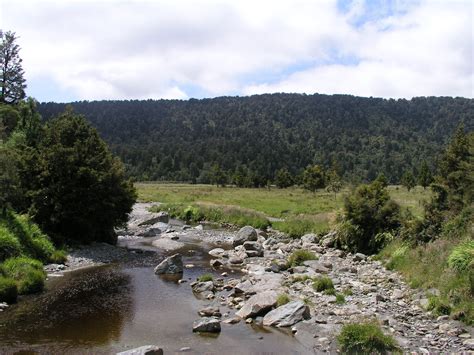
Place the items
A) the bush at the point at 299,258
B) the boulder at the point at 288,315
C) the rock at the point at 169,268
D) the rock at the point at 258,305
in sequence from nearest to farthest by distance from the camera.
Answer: the boulder at the point at 288,315 < the rock at the point at 258,305 < the rock at the point at 169,268 < the bush at the point at 299,258

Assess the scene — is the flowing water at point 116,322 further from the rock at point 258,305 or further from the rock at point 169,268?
the rock at point 169,268

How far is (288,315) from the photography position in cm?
1980

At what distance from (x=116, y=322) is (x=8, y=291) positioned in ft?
20.2

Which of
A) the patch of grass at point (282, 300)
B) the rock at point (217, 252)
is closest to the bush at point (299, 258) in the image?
the rock at point (217, 252)

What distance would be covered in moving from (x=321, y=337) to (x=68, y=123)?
94.0ft

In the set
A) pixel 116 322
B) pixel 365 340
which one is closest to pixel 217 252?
pixel 116 322

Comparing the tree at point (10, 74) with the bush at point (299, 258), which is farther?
the tree at point (10, 74)

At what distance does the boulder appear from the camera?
19.5m

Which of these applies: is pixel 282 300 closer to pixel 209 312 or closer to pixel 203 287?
pixel 209 312

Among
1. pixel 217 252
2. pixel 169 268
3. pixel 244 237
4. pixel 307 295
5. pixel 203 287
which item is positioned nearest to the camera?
pixel 307 295

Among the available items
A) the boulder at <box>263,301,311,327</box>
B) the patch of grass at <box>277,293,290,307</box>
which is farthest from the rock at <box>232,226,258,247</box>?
the boulder at <box>263,301,311,327</box>

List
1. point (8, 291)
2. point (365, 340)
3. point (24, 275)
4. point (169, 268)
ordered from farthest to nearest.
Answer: point (169, 268) < point (24, 275) < point (8, 291) < point (365, 340)

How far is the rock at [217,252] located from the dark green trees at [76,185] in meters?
8.56

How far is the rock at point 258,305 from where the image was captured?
20930mm
